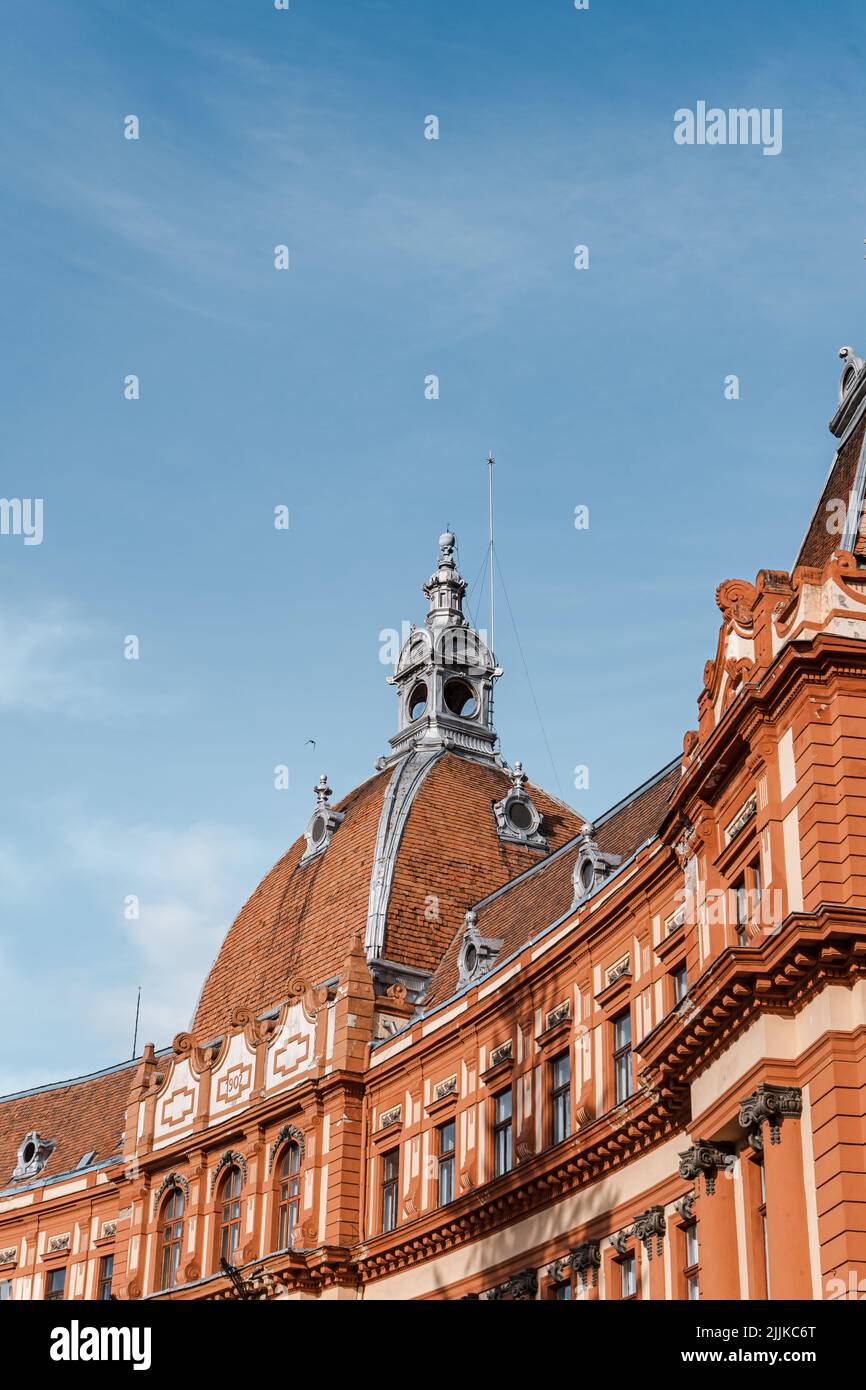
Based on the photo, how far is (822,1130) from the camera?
28.1 metres

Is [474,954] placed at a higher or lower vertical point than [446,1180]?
higher

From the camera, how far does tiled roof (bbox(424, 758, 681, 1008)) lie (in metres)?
44.8

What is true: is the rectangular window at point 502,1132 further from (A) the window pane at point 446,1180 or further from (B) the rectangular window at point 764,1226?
(B) the rectangular window at point 764,1226

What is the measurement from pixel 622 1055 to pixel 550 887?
10677 millimetres

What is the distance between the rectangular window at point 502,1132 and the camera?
44562mm

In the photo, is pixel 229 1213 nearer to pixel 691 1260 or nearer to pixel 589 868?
pixel 589 868

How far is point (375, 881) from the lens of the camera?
58125mm

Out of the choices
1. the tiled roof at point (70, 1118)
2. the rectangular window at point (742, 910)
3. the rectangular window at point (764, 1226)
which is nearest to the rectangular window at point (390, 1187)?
the tiled roof at point (70, 1118)

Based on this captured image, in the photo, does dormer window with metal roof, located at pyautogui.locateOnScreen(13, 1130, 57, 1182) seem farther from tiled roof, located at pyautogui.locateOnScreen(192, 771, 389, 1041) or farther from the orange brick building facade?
tiled roof, located at pyautogui.locateOnScreen(192, 771, 389, 1041)

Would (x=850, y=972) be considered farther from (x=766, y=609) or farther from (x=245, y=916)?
(x=245, y=916)

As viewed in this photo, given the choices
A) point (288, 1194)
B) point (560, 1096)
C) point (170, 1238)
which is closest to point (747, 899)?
point (560, 1096)

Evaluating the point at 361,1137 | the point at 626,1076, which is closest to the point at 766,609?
the point at 626,1076

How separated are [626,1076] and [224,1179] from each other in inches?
752
